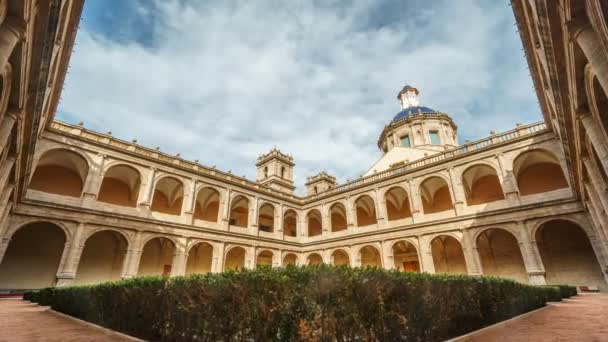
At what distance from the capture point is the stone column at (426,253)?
17.9 meters

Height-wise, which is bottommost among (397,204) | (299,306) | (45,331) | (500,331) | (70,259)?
(500,331)

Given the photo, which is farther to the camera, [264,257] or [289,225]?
[289,225]

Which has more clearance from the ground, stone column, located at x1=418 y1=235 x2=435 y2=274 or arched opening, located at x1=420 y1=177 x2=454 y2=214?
arched opening, located at x1=420 y1=177 x2=454 y2=214

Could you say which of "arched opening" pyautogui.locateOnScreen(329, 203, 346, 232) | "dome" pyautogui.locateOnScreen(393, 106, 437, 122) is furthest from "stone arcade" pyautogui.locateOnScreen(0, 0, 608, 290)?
"dome" pyautogui.locateOnScreen(393, 106, 437, 122)

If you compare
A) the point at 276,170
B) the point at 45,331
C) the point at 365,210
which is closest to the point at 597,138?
the point at 45,331

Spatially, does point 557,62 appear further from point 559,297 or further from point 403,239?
point 403,239

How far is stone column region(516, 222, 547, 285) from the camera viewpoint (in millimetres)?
13984

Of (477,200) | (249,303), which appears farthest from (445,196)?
(249,303)

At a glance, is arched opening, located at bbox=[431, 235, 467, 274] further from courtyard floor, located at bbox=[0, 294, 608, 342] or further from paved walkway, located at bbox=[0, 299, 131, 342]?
paved walkway, located at bbox=[0, 299, 131, 342]

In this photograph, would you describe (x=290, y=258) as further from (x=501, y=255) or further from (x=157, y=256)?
(x=501, y=255)

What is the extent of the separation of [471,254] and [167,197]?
2189cm

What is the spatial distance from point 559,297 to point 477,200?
29.8 ft

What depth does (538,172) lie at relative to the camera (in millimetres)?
17719

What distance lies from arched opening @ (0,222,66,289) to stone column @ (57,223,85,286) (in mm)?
2186
